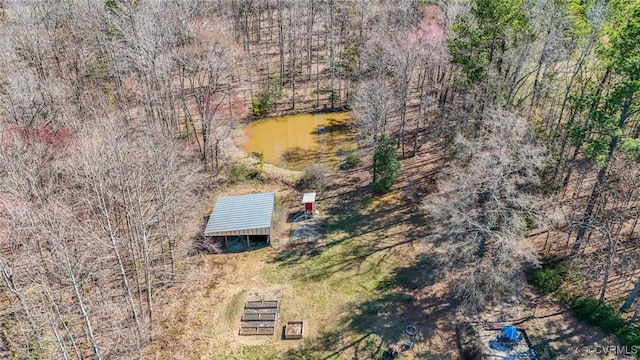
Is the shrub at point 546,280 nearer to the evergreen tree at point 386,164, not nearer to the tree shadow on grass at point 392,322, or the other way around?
the tree shadow on grass at point 392,322

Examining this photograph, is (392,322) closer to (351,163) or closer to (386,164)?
(386,164)

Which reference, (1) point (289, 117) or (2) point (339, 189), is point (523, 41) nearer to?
(2) point (339, 189)

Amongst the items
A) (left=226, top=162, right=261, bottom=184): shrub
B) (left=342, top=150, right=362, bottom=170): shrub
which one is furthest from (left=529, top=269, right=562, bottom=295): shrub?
(left=226, top=162, right=261, bottom=184): shrub

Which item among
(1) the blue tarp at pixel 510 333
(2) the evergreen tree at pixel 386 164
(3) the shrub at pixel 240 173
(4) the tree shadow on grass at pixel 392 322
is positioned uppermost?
(2) the evergreen tree at pixel 386 164

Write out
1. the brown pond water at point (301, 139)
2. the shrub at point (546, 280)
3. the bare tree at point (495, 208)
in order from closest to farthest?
the bare tree at point (495, 208) → the shrub at point (546, 280) → the brown pond water at point (301, 139)

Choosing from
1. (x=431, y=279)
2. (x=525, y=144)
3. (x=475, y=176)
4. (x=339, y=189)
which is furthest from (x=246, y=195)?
(x=525, y=144)

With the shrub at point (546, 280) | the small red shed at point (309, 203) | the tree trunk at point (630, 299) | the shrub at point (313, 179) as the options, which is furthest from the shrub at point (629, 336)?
the shrub at point (313, 179)
